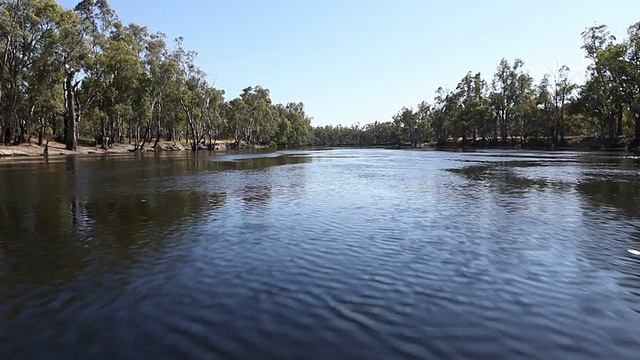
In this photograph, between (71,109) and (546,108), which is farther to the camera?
(546,108)

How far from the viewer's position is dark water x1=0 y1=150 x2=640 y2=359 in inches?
242

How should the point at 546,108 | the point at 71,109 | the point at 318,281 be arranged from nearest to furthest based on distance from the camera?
the point at 318,281
the point at 71,109
the point at 546,108

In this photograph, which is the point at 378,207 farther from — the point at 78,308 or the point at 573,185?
the point at 573,185

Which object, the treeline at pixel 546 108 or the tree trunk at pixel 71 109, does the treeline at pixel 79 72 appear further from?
the treeline at pixel 546 108

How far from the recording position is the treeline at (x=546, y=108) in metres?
79.0

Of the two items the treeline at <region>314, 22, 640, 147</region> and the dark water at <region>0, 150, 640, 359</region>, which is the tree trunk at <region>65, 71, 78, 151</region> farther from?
the treeline at <region>314, 22, 640, 147</region>

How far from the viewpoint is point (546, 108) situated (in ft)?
355

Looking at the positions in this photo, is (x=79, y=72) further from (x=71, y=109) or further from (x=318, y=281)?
(x=318, y=281)

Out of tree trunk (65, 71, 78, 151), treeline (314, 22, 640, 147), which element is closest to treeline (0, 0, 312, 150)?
tree trunk (65, 71, 78, 151)

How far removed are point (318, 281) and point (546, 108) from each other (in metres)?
118

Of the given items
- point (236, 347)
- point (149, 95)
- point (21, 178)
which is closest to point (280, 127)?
point (149, 95)

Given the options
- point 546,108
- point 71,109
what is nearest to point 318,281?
point 71,109

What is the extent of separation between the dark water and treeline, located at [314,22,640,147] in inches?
3133

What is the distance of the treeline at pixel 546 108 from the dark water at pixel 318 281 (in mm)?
79567
